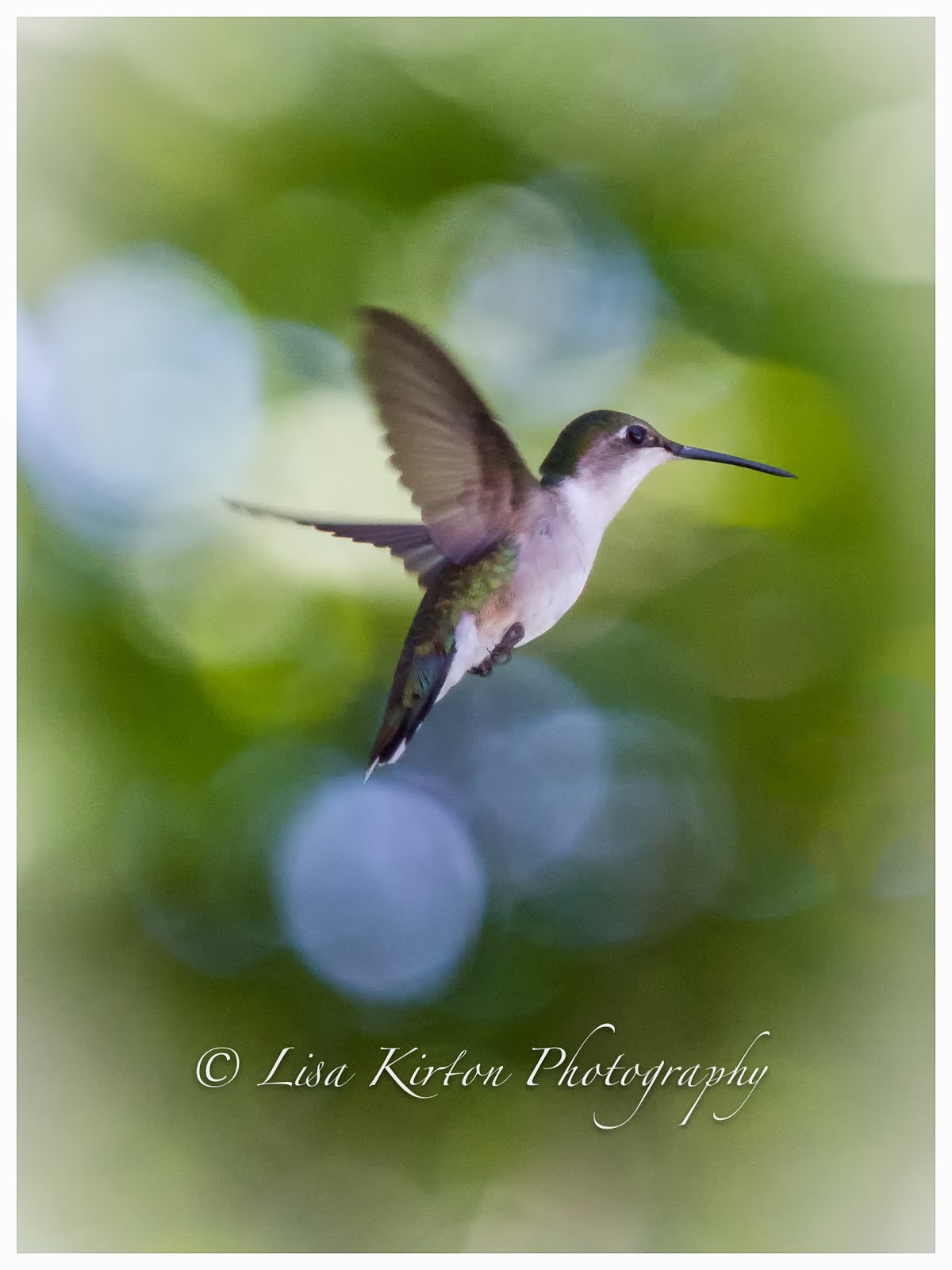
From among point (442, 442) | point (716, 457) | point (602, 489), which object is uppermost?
point (716, 457)

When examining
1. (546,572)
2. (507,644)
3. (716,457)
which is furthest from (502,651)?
(716,457)

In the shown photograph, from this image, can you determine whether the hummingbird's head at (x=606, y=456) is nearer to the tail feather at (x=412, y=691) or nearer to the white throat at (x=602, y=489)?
the white throat at (x=602, y=489)

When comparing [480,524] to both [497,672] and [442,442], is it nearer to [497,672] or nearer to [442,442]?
[442,442]

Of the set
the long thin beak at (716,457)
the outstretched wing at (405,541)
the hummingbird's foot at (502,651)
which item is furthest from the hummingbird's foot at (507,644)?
the long thin beak at (716,457)

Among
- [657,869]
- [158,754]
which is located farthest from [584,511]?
[158,754]

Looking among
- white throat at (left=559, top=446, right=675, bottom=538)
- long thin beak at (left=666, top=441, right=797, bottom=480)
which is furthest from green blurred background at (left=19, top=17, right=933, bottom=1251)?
white throat at (left=559, top=446, right=675, bottom=538)

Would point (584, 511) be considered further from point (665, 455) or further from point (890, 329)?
point (890, 329)

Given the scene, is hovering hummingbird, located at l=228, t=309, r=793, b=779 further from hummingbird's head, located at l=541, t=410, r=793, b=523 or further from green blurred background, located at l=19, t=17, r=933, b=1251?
green blurred background, located at l=19, t=17, r=933, b=1251
